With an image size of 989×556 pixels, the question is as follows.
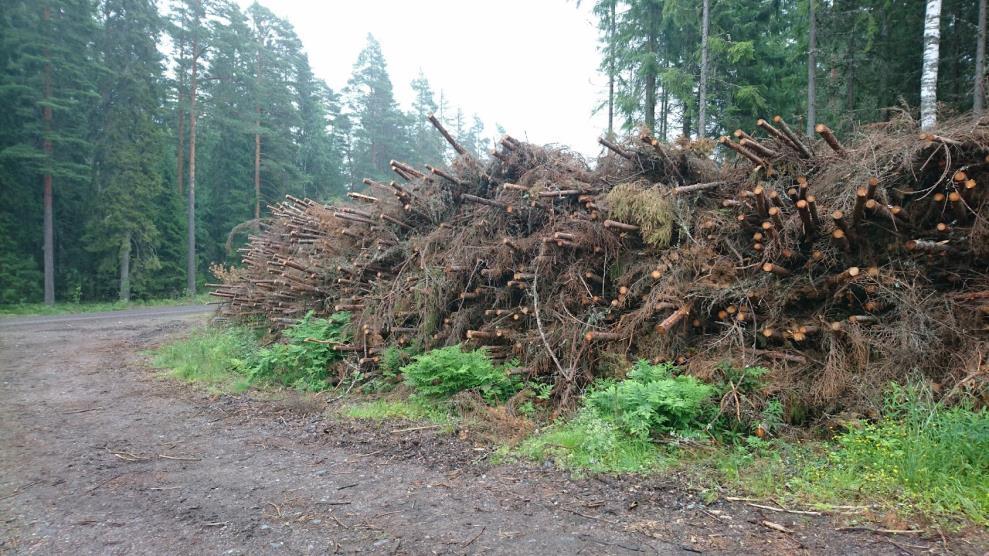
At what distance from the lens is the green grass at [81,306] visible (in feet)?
72.2

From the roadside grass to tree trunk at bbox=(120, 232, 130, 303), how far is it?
22616 millimetres

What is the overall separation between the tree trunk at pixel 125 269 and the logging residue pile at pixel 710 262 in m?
20.3

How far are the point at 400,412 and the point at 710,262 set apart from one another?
420 cm

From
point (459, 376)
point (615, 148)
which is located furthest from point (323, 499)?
point (615, 148)

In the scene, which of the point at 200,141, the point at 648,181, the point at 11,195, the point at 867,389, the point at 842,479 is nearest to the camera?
the point at 842,479

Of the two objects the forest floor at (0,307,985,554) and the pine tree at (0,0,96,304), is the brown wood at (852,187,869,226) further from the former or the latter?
the pine tree at (0,0,96,304)

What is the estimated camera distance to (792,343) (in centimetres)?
575

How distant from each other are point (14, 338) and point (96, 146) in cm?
1361

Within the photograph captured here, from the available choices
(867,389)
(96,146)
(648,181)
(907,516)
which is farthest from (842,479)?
(96,146)

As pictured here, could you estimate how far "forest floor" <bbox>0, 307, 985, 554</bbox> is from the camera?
138 inches

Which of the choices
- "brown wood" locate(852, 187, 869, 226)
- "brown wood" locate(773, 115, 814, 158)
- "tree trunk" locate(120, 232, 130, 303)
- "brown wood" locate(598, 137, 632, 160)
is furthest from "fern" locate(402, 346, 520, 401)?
"tree trunk" locate(120, 232, 130, 303)

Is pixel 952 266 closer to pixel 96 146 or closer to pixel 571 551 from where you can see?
pixel 571 551

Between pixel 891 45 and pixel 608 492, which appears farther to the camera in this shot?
pixel 891 45

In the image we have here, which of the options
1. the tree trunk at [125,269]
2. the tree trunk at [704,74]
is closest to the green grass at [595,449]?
the tree trunk at [704,74]
